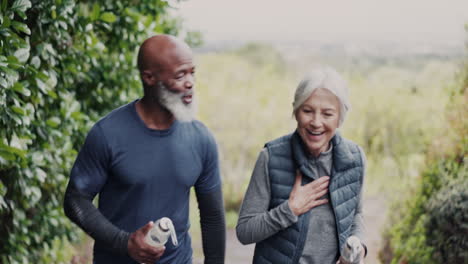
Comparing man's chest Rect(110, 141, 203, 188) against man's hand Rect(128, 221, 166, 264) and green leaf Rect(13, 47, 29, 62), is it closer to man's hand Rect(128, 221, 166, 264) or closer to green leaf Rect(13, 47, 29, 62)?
man's hand Rect(128, 221, 166, 264)

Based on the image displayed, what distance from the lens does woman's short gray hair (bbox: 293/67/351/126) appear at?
2.02 metres

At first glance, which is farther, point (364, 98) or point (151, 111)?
point (364, 98)

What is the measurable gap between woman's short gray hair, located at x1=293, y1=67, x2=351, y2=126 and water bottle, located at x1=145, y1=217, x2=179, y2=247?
699 millimetres

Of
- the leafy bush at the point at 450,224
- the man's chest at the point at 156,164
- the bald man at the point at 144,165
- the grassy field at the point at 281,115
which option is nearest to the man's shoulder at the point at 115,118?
the bald man at the point at 144,165

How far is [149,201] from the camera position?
2053mm

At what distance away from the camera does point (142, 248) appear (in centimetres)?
191

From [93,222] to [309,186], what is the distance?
893 mm

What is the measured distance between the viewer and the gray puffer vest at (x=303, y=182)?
209cm

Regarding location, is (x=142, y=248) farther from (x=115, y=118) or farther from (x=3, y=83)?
(x=3, y=83)

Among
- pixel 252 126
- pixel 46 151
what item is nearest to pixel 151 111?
pixel 46 151

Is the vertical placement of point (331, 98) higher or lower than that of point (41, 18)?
lower

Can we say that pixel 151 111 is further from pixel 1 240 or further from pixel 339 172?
pixel 1 240

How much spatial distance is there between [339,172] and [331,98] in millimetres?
333

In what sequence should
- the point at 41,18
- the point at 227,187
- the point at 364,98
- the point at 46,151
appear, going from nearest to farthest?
the point at 41,18 → the point at 46,151 → the point at 364,98 → the point at 227,187
